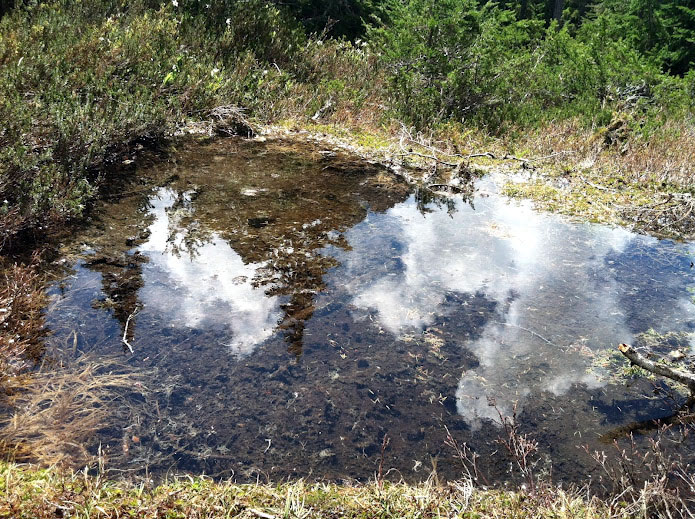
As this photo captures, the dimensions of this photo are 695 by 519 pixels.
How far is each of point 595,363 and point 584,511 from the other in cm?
147

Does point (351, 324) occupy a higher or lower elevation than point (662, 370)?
lower

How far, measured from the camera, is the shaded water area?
10.0ft

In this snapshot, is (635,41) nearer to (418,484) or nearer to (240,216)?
(240,216)

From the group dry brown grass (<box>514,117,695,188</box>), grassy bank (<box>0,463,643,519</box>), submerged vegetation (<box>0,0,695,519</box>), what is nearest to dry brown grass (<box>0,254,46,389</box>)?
submerged vegetation (<box>0,0,695,519</box>)

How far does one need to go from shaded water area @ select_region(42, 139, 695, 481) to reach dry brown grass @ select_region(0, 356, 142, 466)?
0.40 feet

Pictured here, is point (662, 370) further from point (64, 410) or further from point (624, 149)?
point (624, 149)

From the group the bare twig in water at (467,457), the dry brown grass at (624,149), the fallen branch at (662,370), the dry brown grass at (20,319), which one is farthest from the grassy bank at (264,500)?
the dry brown grass at (624,149)

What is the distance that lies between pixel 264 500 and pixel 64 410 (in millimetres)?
1238

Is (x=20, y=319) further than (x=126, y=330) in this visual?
No

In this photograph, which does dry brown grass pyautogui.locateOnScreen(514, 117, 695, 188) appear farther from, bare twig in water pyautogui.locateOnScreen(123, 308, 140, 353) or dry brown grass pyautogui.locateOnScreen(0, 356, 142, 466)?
dry brown grass pyautogui.locateOnScreen(0, 356, 142, 466)

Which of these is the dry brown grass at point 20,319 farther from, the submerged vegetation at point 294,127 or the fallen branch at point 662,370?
the fallen branch at point 662,370

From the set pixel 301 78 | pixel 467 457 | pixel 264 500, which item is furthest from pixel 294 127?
pixel 264 500

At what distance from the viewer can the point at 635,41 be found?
13.7 metres

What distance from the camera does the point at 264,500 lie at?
257cm
